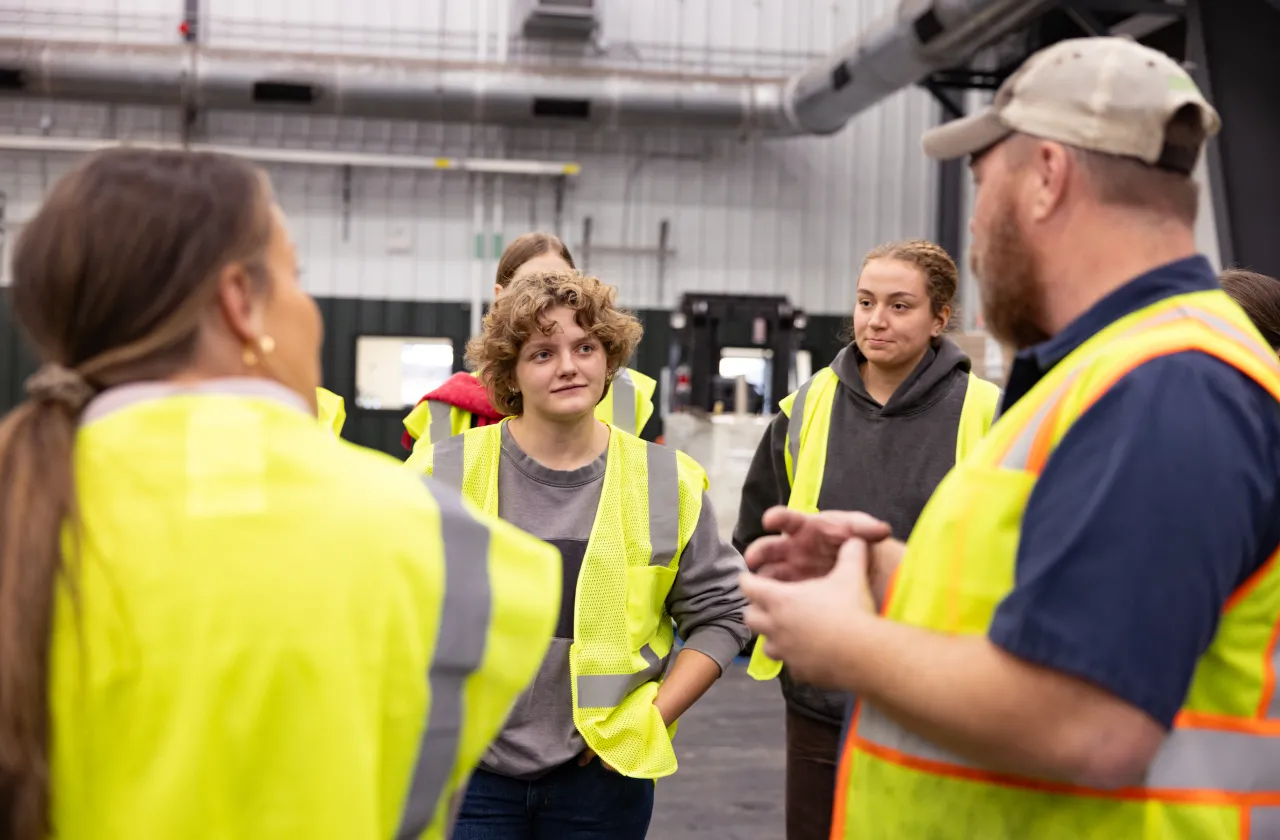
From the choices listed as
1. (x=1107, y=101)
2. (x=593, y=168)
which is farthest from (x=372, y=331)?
(x=1107, y=101)

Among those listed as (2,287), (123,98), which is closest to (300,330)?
(123,98)

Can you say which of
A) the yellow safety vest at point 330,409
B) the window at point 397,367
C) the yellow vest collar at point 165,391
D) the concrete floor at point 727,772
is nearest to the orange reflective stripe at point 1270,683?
the yellow vest collar at point 165,391

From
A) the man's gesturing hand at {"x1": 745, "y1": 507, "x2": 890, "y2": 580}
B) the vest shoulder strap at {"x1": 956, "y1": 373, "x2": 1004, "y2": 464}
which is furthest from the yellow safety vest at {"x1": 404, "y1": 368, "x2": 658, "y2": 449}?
the man's gesturing hand at {"x1": 745, "y1": 507, "x2": 890, "y2": 580}

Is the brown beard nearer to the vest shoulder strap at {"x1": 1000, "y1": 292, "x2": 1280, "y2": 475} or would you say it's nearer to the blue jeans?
the vest shoulder strap at {"x1": 1000, "y1": 292, "x2": 1280, "y2": 475}

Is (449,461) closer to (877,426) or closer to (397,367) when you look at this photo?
(877,426)

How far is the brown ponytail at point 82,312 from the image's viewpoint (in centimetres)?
90

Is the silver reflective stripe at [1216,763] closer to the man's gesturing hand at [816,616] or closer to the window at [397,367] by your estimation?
the man's gesturing hand at [816,616]

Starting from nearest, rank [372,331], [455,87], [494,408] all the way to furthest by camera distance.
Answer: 1. [494,408]
2. [455,87]
3. [372,331]

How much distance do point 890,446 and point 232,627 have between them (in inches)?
75.7

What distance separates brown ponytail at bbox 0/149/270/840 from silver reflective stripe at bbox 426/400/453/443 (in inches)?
70.3

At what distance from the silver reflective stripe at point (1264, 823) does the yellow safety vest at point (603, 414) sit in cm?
186

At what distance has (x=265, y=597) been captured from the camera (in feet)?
2.99

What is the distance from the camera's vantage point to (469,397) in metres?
2.78

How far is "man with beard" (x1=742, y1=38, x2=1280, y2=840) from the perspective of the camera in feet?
3.38
